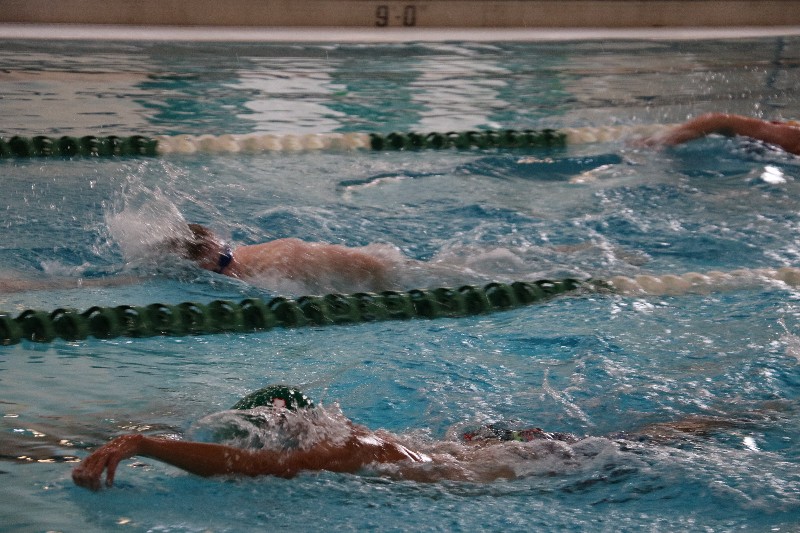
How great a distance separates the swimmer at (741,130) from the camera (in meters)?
5.67

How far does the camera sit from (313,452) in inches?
86.7

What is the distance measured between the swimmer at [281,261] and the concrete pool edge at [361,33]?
239 inches

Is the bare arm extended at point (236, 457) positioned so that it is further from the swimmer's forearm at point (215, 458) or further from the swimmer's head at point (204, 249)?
the swimmer's head at point (204, 249)

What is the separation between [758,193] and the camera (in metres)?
5.20

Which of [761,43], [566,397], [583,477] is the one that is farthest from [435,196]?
[761,43]

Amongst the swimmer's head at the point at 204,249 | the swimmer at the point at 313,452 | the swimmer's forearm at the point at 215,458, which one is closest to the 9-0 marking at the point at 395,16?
the swimmer's head at the point at 204,249

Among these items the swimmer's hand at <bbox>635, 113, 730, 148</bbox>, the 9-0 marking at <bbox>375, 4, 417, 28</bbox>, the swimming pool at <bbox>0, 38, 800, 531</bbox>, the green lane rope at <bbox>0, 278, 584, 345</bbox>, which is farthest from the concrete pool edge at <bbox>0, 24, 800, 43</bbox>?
the green lane rope at <bbox>0, 278, 584, 345</bbox>

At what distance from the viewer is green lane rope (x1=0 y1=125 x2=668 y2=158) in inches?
217

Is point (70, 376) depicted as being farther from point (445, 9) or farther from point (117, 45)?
point (445, 9)

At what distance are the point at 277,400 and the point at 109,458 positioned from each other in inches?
15.1

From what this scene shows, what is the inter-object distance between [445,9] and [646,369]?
8.43 metres

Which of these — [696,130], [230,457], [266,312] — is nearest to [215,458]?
[230,457]

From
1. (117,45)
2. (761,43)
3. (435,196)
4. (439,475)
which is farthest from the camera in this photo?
(761,43)

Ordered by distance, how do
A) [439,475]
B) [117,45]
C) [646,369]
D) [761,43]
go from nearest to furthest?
[439,475] < [646,369] < [117,45] < [761,43]
